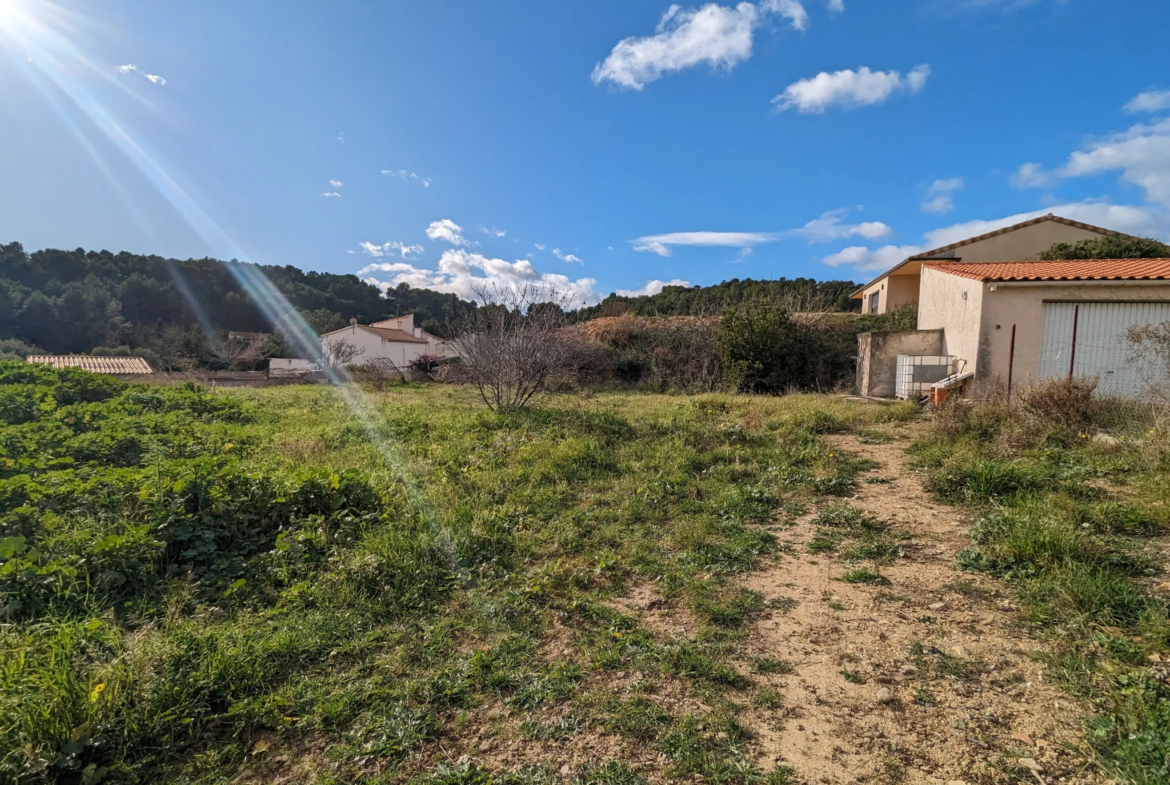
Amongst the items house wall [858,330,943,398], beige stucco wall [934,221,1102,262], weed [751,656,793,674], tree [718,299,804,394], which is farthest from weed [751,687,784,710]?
beige stucco wall [934,221,1102,262]

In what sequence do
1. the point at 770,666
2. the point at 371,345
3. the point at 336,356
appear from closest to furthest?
the point at 770,666
the point at 336,356
the point at 371,345

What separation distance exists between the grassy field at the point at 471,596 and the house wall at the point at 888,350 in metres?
5.42

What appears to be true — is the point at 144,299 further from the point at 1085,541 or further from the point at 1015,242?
the point at 1015,242

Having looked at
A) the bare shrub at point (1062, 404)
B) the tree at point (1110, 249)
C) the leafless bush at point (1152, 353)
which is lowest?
the bare shrub at point (1062, 404)

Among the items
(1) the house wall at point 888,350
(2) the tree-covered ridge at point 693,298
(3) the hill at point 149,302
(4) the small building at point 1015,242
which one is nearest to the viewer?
(1) the house wall at point 888,350

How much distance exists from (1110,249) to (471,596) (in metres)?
20.8

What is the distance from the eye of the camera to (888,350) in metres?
11.9

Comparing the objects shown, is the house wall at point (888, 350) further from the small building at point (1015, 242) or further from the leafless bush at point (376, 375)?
the leafless bush at point (376, 375)

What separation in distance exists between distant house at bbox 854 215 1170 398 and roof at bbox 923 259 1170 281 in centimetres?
1

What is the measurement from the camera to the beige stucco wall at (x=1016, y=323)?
8984 mm

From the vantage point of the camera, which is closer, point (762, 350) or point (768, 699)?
point (768, 699)

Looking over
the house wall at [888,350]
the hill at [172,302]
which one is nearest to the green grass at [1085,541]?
the house wall at [888,350]

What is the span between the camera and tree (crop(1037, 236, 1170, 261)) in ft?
48.5

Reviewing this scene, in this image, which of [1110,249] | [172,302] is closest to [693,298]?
[1110,249]
